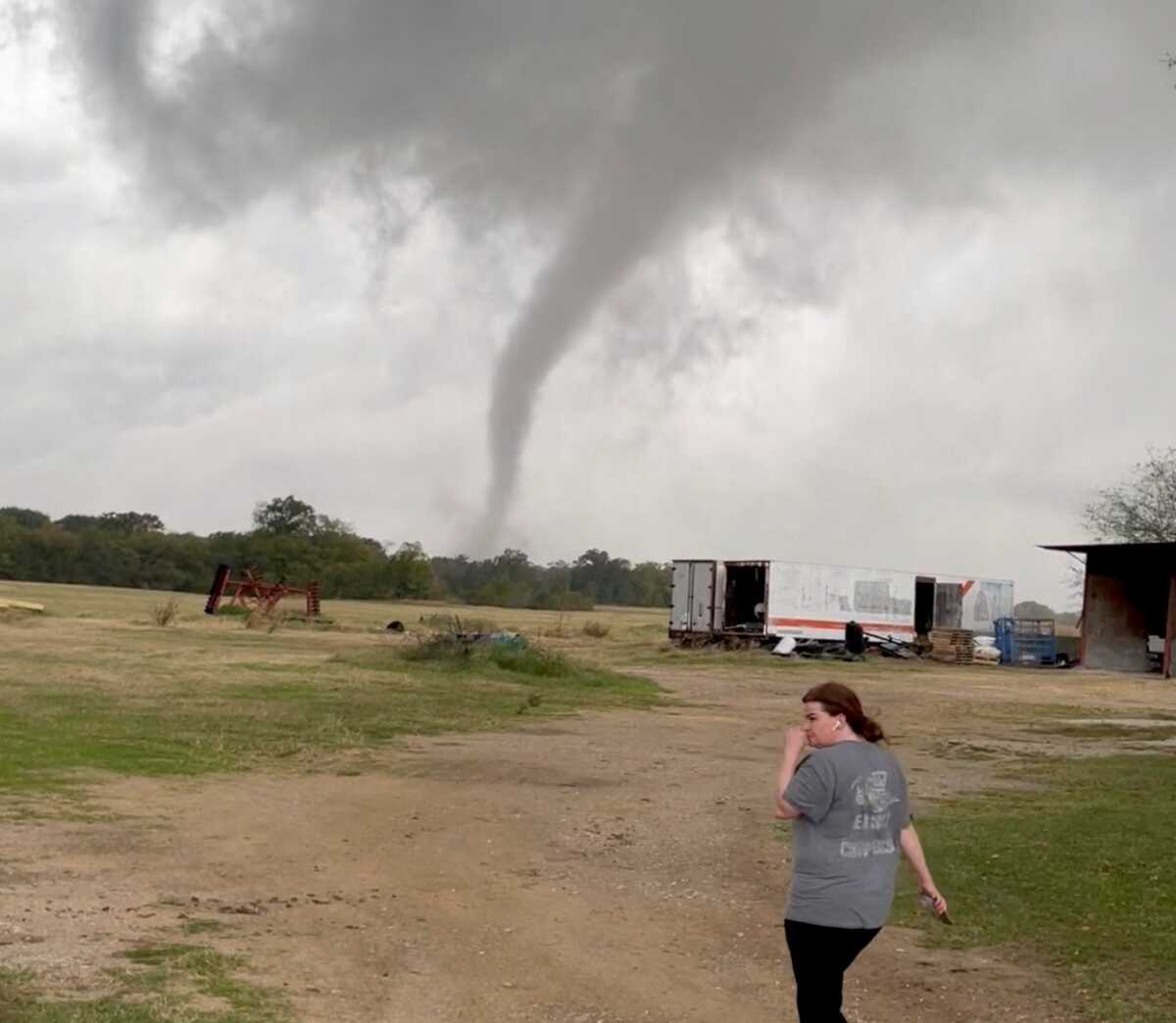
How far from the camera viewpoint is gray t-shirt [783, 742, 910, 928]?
4617mm

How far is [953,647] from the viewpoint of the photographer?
46594 millimetres

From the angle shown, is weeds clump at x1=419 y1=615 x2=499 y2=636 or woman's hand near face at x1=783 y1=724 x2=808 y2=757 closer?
woman's hand near face at x1=783 y1=724 x2=808 y2=757

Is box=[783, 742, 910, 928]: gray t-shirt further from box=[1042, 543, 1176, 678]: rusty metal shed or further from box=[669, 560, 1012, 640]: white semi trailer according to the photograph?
box=[1042, 543, 1176, 678]: rusty metal shed

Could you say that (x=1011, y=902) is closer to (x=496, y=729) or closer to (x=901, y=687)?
(x=496, y=729)

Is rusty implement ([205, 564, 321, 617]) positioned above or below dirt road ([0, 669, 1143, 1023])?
above

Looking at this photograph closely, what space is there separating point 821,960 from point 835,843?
0.41 m

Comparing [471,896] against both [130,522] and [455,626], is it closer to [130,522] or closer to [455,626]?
[455,626]

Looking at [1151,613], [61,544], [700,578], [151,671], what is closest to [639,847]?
[151,671]

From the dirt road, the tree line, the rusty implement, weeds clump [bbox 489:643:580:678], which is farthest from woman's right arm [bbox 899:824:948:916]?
the tree line

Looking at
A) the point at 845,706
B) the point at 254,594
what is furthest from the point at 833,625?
the point at 845,706

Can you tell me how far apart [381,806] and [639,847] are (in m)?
2.85

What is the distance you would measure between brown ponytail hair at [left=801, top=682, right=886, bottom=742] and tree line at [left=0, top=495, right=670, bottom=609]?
294 feet

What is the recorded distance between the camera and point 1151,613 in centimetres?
4688

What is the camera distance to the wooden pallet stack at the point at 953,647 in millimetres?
46344
